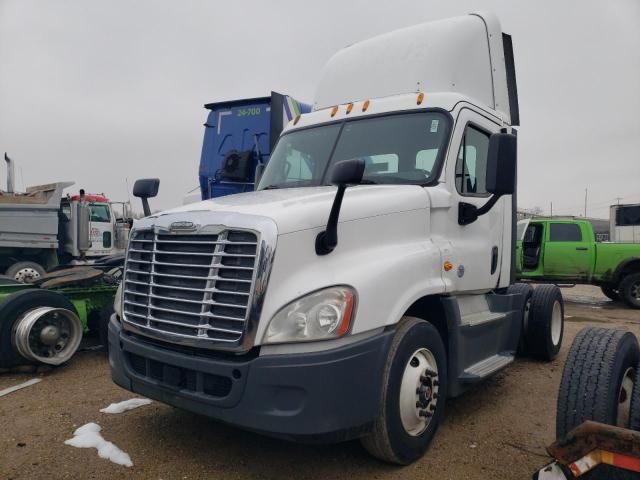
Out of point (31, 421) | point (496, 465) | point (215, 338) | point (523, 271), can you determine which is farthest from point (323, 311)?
point (523, 271)

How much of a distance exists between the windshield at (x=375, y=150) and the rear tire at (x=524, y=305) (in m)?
2.12

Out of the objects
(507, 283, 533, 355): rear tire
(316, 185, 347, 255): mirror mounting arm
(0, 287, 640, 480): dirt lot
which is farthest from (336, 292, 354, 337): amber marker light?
(507, 283, 533, 355): rear tire

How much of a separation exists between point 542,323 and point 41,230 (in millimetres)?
11204

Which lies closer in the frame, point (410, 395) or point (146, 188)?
point (410, 395)

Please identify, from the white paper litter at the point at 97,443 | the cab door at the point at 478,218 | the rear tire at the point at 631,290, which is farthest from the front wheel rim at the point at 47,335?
the rear tire at the point at 631,290

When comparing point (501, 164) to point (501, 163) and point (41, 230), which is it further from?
point (41, 230)

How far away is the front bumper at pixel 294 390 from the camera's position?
2617 millimetres

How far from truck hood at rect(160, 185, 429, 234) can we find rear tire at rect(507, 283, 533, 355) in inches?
91.3

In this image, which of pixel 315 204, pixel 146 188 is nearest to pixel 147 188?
pixel 146 188

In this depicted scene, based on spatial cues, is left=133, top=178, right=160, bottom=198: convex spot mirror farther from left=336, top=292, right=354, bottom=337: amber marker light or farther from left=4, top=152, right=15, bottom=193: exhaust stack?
left=4, top=152, right=15, bottom=193: exhaust stack

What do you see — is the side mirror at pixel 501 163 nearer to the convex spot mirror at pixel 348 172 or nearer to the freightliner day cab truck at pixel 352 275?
the freightliner day cab truck at pixel 352 275

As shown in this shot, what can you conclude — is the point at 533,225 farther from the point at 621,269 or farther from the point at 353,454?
the point at 353,454

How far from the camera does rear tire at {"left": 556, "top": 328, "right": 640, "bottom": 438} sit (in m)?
2.71

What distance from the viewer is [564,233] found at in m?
12.1
